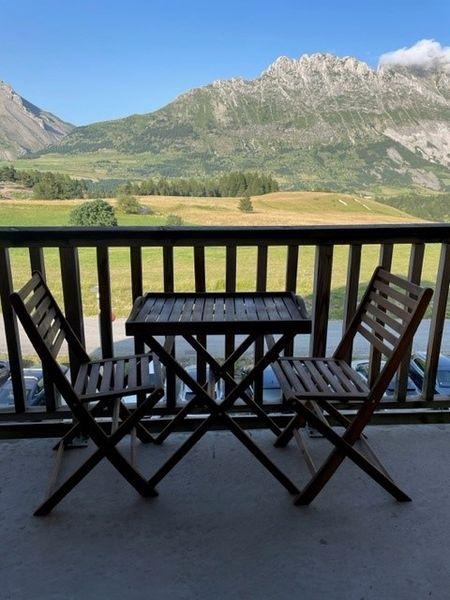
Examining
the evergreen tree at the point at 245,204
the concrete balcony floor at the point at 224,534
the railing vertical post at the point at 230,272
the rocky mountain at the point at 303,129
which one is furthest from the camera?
the rocky mountain at the point at 303,129

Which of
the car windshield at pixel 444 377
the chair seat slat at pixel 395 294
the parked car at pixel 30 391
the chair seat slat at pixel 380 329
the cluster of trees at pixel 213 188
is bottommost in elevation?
the car windshield at pixel 444 377

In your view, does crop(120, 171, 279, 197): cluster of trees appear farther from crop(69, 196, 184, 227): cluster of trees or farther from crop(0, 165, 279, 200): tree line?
crop(69, 196, 184, 227): cluster of trees

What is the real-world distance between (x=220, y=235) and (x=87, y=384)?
0.88m

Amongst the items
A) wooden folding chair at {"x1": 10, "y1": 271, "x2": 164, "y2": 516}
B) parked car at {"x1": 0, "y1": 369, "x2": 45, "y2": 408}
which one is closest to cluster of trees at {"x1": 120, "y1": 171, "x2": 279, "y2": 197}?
parked car at {"x1": 0, "y1": 369, "x2": 45, "y2": 408}

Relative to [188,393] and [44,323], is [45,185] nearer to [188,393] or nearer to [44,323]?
[188,393]

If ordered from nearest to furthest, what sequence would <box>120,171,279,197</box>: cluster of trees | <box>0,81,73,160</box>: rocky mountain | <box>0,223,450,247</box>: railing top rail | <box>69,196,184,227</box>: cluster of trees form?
<box>0,223,450,247</box>: railing top rail → <box>69,196,184,227</box>: cluster of trees → <box>120,171,279,197</box>: cluster of trees → <box>0,81,73,160</box>: rocky mountain

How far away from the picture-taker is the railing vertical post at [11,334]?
213cm

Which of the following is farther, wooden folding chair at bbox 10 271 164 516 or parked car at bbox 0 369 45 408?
parked car at bbox 0 369 45 408

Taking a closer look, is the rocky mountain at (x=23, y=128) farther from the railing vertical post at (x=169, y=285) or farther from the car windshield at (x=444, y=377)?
the railing vertical post at (x=169, y=285)

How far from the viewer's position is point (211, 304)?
1959 millimetres

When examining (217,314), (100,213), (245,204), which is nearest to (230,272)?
(217,314)

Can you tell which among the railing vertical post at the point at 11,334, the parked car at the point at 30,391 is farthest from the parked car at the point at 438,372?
the parked car at the point at 30,391

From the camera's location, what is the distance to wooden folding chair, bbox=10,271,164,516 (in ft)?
5.55

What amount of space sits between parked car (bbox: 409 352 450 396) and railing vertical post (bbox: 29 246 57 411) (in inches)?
86.3
